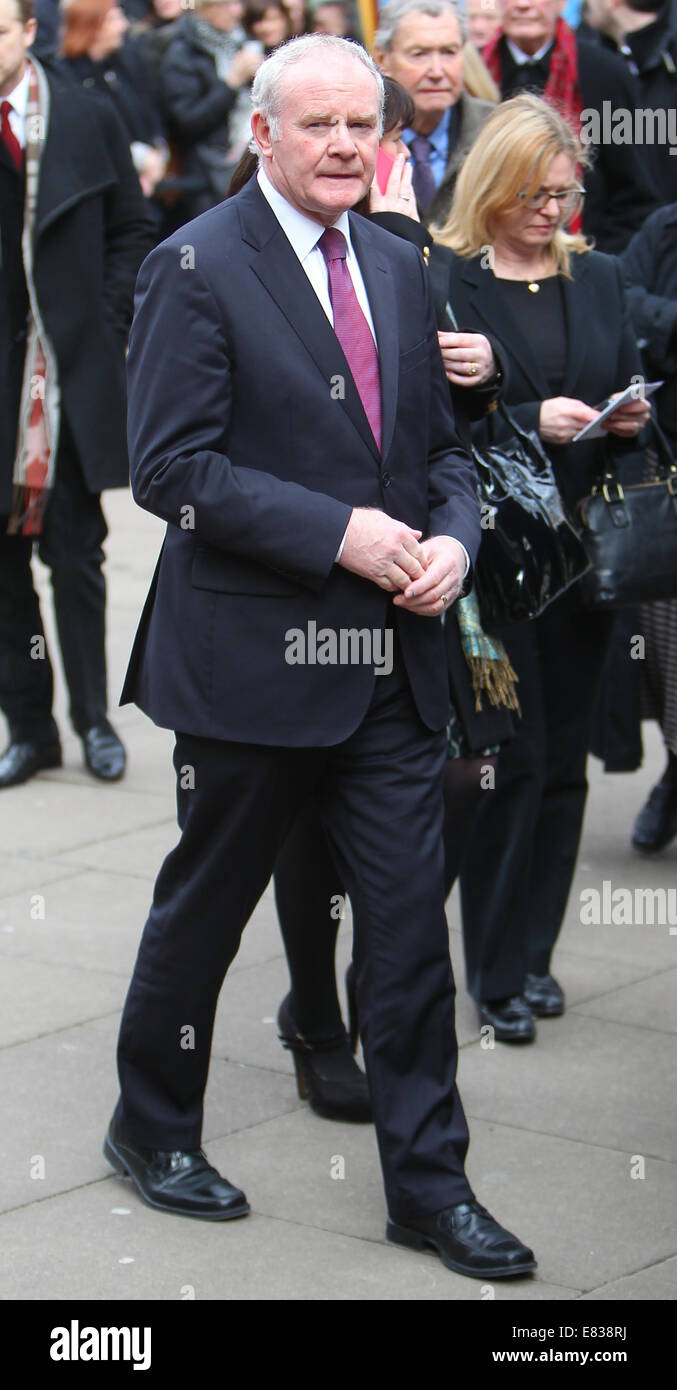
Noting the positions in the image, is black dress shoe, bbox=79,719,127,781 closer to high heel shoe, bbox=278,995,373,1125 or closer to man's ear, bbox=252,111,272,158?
high heel shoe, bbox=278,995,373,1125

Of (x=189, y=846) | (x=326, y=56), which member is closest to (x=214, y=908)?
(x=189, y=846)

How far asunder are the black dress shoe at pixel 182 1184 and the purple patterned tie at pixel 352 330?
1353 millimetres

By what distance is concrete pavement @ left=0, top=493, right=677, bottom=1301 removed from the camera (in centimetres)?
354

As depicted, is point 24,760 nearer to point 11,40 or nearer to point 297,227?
point 11,40

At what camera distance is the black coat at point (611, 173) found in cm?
680

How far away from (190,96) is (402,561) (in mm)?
9369

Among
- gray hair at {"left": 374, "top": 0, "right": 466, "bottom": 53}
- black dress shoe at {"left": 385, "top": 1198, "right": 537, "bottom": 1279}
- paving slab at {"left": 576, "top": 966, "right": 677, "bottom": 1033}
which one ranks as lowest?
paving slab at {"left": 576, "top": 966, "right": 677, "bottom": 1033}

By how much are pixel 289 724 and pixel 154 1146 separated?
87cm

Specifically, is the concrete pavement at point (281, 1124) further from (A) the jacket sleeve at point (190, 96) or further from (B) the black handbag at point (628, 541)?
(A) the jacket sleeve at point (190, 96)


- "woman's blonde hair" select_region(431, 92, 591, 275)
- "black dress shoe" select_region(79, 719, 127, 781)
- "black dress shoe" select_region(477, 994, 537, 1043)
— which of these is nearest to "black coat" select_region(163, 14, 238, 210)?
"black dress shoe" select_region(79, 719, 127, 781)

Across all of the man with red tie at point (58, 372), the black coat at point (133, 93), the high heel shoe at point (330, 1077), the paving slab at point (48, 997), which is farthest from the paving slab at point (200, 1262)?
the black coat at point (133, 93)

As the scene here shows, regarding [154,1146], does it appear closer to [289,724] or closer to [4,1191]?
[4,1191]

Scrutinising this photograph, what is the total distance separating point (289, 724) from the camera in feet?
11.5

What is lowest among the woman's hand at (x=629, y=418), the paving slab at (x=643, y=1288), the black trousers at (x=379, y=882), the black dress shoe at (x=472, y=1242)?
the paving slab at (x=643, y=1288)
